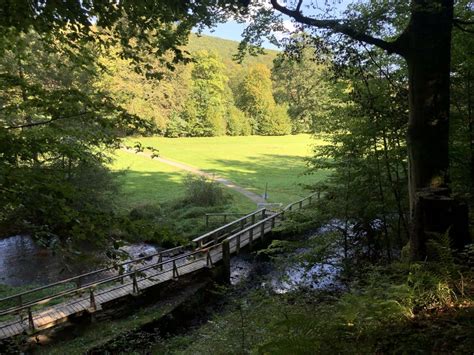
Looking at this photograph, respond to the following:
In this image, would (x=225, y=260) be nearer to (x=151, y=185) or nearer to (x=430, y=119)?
(x=430, y=119)

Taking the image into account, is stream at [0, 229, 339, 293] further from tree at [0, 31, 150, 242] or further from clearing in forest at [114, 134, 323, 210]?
tree at [0, 31, 150, 242]

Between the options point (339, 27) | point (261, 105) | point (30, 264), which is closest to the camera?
point (339, 27)

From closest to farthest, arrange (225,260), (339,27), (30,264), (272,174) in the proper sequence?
(339,27) → (225,260) → (30,264) → (272,174)

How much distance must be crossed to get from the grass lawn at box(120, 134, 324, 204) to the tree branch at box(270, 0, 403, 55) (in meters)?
10.0

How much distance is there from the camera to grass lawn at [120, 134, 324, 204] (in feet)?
92.9

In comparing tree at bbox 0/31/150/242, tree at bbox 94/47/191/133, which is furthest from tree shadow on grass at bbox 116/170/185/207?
tree at bbox 0/31/150/242

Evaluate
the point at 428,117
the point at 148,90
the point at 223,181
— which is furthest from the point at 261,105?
the point at 428,117

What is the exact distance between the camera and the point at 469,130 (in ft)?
26.7

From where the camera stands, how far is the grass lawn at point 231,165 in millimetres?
28312

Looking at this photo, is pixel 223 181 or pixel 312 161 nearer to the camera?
pixel 312 161

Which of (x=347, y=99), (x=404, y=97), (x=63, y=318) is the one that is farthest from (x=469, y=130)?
(x=63, y=318)

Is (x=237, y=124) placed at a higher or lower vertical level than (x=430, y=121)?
higher

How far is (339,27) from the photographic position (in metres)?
5.61

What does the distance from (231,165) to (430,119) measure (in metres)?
35.4
